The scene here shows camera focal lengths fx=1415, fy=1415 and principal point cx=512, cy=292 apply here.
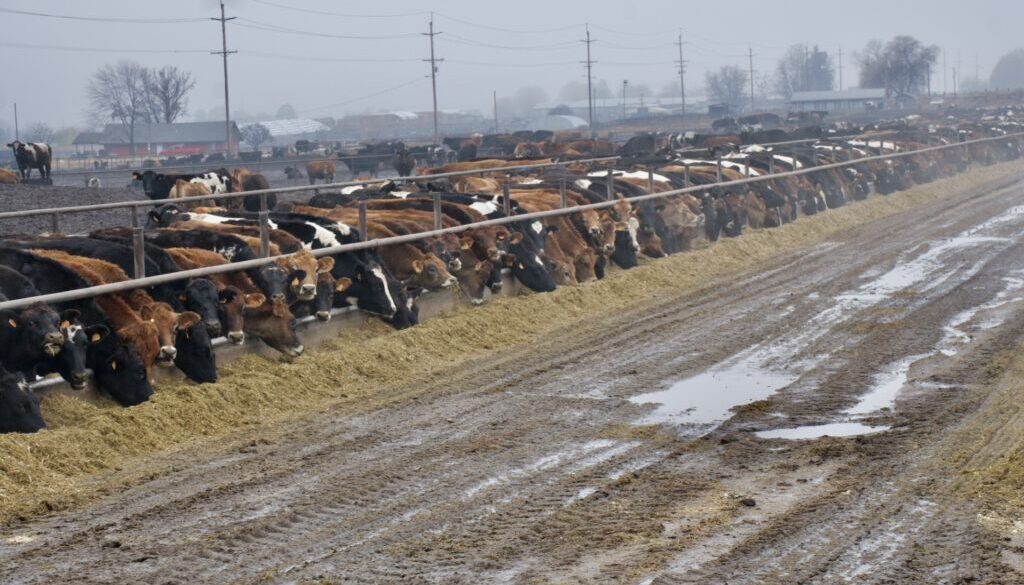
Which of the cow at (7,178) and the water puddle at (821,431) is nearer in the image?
the water puddle at (821,431)

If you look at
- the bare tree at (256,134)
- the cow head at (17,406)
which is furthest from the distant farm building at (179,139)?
the cow head at (17,406)

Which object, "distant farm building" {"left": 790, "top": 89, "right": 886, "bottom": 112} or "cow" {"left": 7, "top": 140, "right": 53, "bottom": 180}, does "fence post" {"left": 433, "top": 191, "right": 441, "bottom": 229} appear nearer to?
"cow" {"left": 7, "top": 140, "right": 53, "bottom": 180}

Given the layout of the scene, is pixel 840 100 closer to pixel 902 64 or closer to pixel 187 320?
pixel 902 64

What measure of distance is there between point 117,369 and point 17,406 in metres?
1.19

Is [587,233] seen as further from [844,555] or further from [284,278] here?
[844,555]

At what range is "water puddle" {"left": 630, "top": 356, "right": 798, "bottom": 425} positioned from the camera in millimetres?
10375

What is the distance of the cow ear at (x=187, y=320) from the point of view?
38.3ft

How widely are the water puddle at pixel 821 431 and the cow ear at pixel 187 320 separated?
4815 millimetres

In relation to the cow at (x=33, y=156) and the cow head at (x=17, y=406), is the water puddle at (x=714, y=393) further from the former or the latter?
the cow at (x=33, y=156)

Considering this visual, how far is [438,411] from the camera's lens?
10734 mm

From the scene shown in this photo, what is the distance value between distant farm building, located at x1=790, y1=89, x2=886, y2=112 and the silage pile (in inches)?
5144

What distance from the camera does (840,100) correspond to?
14750 centimetres

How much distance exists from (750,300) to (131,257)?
24.2 ft

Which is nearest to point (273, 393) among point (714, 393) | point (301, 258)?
point (301, 258)
